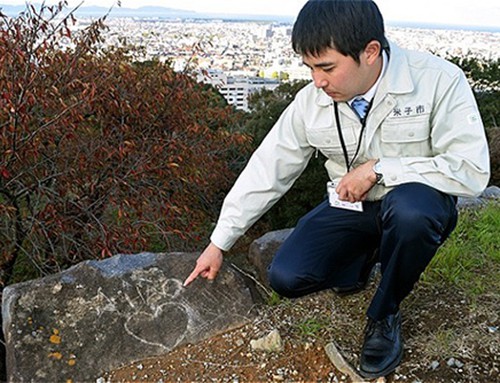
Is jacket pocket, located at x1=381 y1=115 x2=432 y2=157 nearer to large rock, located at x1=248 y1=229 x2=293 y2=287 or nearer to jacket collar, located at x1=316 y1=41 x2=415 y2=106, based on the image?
jacket collar, located at x1=316 y1=41 x2=415 y2=106

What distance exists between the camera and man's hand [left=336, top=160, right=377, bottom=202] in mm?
1939

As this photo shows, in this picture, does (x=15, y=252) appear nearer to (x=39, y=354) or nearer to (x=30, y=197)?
(x=30, y=197)

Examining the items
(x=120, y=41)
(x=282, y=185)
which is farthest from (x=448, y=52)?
(x=282, y=185)

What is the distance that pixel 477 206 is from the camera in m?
3.74

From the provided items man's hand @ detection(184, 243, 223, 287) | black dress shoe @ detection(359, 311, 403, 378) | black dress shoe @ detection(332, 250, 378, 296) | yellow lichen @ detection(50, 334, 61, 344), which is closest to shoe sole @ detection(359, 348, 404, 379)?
black dress shoe @ detection(359, 311, 403, 378)

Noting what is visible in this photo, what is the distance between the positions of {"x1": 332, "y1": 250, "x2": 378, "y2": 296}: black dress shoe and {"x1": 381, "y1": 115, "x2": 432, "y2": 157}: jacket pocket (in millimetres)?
535

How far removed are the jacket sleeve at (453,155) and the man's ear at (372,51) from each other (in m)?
0.24

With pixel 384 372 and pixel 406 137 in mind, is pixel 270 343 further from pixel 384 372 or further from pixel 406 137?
pixel 406 137

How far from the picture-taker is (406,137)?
6.46 feet

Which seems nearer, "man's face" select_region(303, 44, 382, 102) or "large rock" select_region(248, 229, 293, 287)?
"man's face" select_region(303, 44, 382, 102)

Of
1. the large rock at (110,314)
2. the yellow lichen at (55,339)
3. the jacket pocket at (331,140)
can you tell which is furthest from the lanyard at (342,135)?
the yellow lichen at (55,339)

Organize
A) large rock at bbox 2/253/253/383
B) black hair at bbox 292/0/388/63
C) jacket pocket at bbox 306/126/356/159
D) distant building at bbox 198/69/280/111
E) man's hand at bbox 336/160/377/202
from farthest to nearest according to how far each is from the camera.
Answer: distant building at bbox 198/69/280/111 < large rock at bbox 2/253/253/383 < jacket pocket at bbox 306/126/356/159 < man's hand at bbox 336/160/377/202 < black hair at bbox 292/0/388/63

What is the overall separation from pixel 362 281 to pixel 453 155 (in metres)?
0.80

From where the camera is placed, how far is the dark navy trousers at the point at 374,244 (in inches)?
72.5
